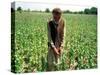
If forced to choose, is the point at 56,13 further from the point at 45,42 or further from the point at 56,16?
the point at 45,42

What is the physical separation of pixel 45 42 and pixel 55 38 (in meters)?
0.13

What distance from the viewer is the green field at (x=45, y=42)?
98.6 inches

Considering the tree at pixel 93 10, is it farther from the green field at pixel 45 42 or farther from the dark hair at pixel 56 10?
the dark hair at pixel 56 10

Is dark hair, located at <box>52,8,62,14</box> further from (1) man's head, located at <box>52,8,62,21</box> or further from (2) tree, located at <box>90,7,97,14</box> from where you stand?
(2) tree, located at <box>90,7,97,14</box>

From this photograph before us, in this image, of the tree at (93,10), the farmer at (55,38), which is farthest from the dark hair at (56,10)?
the tree at (93,10)

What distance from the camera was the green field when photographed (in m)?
2.50

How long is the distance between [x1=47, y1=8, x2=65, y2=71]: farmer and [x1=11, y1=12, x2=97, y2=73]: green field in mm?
47

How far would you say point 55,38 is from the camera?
270 centimetres

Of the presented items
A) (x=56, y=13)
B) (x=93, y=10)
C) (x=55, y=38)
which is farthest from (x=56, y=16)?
(x=93, y=10)

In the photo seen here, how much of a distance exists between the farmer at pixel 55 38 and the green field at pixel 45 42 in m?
0.05

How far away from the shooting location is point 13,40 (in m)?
2.47

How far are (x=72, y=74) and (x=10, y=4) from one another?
100 centimetres

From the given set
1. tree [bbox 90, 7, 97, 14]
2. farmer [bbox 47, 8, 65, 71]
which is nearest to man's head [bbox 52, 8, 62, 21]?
farmer [bbox 47, 8, 65, 71]
